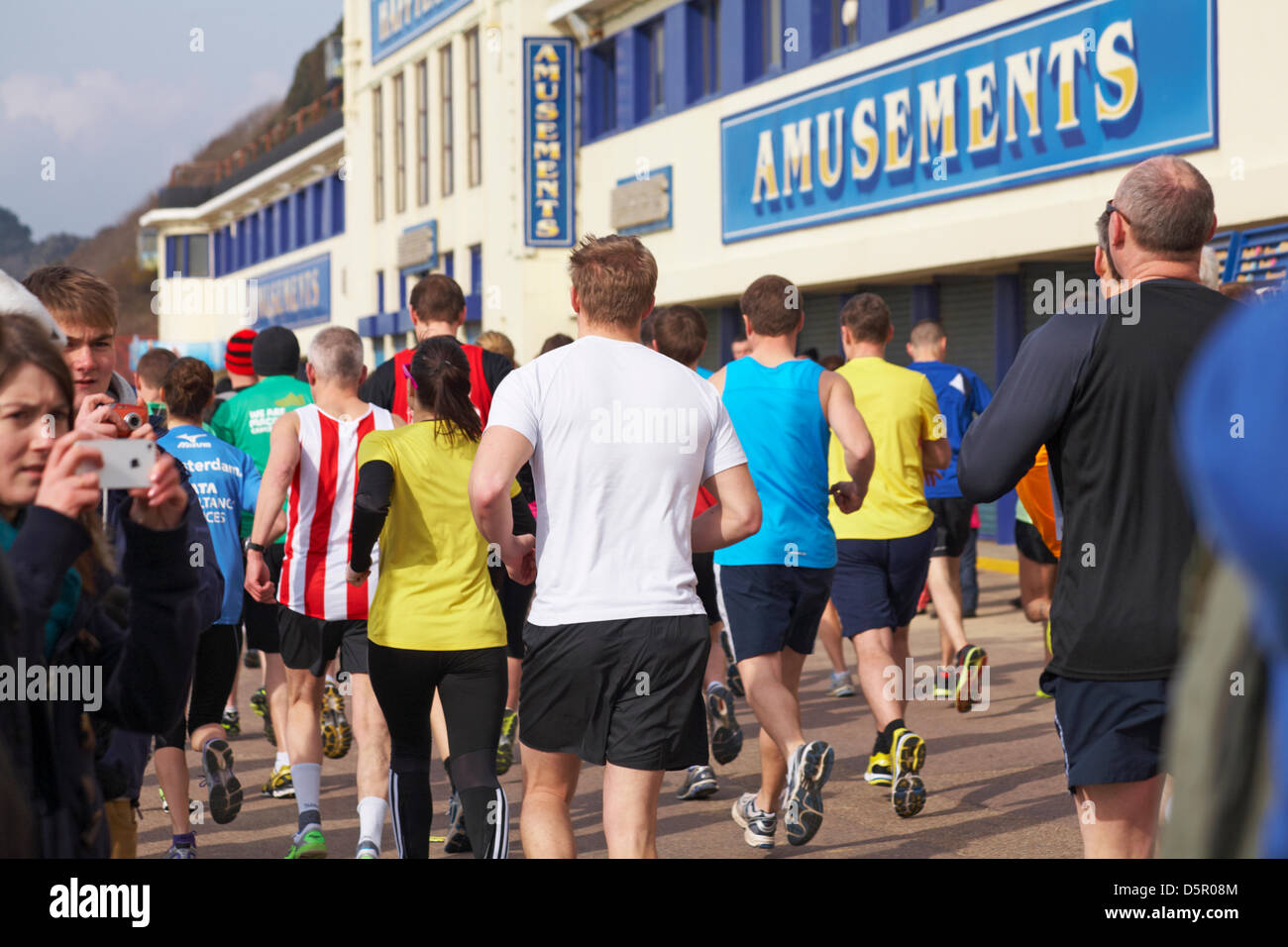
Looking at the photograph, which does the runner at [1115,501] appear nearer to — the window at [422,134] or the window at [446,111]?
the window at [446,111]

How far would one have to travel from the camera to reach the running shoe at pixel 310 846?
19.9ft

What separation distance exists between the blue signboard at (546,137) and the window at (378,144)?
10.8 metres

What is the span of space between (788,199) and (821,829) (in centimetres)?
1482

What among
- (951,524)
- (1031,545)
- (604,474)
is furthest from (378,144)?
(604,474)

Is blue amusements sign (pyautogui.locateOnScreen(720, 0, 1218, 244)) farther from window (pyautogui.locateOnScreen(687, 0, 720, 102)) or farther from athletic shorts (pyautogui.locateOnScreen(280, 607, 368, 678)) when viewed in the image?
athletic shorts (pyautogui.locateOnScreen(280, 607, 368, 678))

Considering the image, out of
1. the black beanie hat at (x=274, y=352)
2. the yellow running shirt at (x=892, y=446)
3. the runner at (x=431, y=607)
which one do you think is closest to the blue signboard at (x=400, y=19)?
the black beanie hat at (x=274, y=352)

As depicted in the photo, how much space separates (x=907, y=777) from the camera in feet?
22.0

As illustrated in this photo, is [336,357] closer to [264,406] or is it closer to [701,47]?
[264,406]

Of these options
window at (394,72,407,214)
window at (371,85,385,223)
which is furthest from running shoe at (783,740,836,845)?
window at (371,85,385,223)

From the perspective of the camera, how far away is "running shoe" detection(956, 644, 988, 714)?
26.6ft

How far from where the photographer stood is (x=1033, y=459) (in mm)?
3742

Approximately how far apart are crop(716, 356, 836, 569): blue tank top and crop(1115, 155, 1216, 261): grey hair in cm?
262

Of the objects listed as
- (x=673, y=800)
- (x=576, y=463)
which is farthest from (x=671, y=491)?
(x=673, y=800)

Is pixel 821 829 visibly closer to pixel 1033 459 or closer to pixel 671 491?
pixel 671 491
